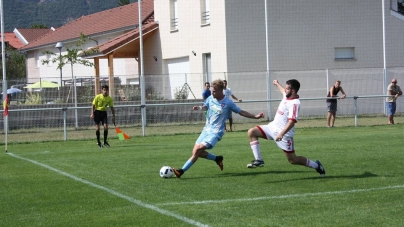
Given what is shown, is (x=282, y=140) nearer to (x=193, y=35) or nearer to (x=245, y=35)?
(x=245, y=35)

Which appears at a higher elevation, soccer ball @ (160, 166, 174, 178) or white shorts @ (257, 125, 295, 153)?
white shorts @ (257, 125, 295, 153)

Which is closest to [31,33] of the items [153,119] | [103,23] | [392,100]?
[103,23]

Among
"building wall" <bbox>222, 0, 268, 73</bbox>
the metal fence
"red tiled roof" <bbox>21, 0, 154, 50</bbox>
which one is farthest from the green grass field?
"red tiled roof" <bbox>21, 0, 154, 50</bbox>

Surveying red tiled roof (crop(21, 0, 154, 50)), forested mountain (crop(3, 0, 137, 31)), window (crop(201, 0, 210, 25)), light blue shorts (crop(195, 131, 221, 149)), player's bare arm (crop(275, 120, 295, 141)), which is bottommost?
light blue shorts (crop(195, 131, 221, 149))

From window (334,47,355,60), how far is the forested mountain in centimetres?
13572

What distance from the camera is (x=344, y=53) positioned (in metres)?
36.2

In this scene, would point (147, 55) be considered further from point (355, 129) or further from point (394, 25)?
point (355, 129)

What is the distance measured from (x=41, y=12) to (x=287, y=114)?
176261 mm

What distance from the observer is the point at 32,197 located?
35.7ft

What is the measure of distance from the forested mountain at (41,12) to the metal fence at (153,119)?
139 metres

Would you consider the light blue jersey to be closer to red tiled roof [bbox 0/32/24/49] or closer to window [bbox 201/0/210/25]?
window [bbox 201/0/210/25]

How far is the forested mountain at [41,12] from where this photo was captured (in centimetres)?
17112

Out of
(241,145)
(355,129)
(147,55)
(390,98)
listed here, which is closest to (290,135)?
(241,145)

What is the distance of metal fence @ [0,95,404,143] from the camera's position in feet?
88.2
